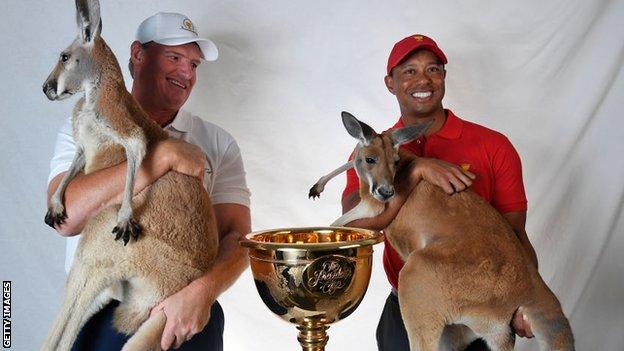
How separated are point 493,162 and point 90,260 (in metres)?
1.55

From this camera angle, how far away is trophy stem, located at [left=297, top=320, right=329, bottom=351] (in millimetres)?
1981

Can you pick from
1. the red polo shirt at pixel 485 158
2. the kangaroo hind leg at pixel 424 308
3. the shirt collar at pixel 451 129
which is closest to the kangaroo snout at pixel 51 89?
the kangaroo hind leg at pixel 424 308

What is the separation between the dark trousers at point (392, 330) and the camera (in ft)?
8.49

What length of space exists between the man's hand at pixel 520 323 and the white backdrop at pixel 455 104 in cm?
139

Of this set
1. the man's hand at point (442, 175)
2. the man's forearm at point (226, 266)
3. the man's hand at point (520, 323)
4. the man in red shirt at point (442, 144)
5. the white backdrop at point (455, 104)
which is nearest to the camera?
the man's forearm at point (226, 266)

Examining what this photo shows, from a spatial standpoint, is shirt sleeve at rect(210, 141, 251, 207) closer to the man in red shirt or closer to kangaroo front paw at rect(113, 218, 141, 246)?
the man in red shirt

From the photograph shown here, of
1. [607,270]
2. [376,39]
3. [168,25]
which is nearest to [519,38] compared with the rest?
[376,39]

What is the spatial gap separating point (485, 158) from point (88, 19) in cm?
154

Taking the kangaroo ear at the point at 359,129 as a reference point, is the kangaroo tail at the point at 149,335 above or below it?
below

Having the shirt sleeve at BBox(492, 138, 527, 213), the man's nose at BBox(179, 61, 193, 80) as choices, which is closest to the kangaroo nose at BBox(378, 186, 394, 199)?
the shirt sleeve at BBox(492, 138, 527, 213)

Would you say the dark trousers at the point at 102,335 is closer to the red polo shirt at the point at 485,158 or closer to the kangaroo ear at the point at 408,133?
the kangaroo ear at the point at 408,133

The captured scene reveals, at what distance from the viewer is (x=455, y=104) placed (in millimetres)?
3389

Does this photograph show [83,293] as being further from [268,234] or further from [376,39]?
[376,39]

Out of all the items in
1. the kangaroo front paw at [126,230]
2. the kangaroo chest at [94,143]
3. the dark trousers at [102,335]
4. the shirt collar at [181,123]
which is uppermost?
the kangaroo chest at [94,143]
